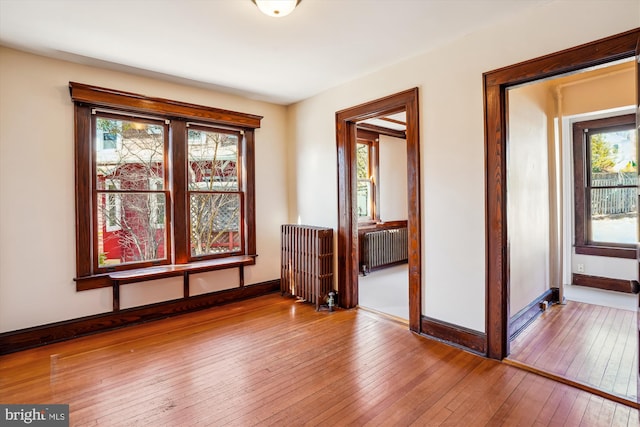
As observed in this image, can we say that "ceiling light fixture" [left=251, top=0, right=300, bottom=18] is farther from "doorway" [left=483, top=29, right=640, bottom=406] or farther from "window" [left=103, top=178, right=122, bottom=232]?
"window" [left=103, top=178, right=122, bottom=232]

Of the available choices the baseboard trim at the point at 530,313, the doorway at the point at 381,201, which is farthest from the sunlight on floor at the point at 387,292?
the baseboard trim at the point at 530,313

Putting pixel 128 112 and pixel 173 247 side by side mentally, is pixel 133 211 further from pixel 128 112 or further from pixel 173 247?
pixel 128 112

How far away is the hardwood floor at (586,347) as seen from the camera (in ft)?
7.57

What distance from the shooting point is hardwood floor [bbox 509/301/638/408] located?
2.31 m

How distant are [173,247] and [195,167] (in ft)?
3.41

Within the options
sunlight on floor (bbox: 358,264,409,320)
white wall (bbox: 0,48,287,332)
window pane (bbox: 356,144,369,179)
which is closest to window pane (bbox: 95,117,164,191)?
white wall (bbox: 0,48,287,332)

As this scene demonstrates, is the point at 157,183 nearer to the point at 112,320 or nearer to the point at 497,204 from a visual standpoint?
the point at 112,320

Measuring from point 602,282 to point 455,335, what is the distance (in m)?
3.21

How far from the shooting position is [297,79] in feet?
12.2

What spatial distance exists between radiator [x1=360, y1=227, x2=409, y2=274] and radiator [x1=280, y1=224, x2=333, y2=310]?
1771mm

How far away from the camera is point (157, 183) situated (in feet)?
12.3

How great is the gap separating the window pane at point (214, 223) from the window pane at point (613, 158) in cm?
514

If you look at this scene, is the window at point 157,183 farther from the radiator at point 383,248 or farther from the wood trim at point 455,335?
the wood trim at point 455,335

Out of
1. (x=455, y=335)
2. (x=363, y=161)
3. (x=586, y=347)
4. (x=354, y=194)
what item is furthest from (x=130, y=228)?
(x=586, y=347)
